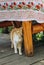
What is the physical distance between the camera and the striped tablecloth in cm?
333

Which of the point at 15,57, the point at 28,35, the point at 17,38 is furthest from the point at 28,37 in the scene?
the point at 15,57

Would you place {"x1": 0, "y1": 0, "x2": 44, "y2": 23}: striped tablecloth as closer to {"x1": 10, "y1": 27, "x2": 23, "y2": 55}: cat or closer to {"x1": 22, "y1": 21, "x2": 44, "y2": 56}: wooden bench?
{"x1": 22, "y1": 21, "x2": 44, "y2": 56}: wooden bench

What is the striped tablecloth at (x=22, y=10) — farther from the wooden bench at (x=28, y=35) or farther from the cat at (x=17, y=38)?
the cat at (x=17, y=38)

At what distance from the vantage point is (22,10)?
11.0 feet

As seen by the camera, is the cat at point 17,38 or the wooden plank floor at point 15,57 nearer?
the wooden plank floor at point 15,57

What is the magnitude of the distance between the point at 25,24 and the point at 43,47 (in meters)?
0.91

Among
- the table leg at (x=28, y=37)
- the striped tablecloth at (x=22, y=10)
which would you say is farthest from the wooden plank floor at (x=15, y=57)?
the striped tablecloth at (x=22, y=10)

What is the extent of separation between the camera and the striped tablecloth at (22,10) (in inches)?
131

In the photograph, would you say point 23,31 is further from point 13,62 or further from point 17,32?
point 13,62

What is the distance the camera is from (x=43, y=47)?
4258 mm

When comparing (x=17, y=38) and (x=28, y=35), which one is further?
(x=17, y=38)

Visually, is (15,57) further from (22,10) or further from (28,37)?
(22,10)

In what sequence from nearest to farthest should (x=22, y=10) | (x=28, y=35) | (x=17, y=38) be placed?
(x=22, y=10) < (x=28, y=35) < (x=17, y=38)

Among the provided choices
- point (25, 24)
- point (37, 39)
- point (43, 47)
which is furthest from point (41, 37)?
point (25, 24)
